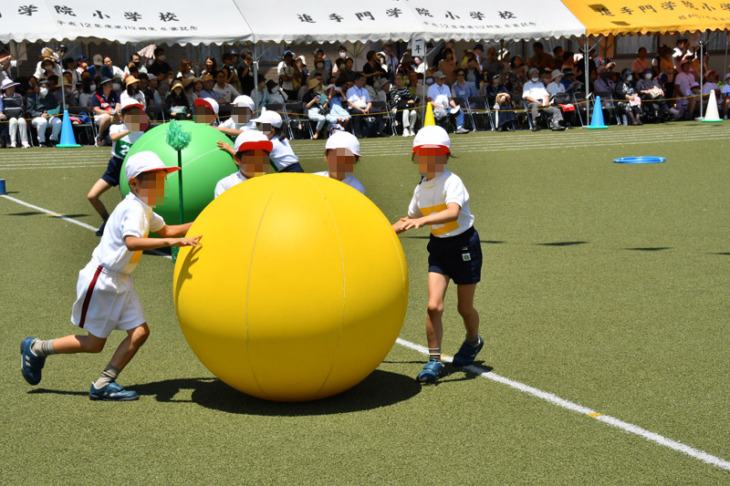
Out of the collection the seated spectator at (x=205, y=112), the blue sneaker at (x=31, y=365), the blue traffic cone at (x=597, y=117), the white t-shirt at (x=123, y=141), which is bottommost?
the blue sneaker at (x=31, y=365)

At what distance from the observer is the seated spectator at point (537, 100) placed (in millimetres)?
30453

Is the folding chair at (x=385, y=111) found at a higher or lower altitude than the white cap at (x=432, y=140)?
lower

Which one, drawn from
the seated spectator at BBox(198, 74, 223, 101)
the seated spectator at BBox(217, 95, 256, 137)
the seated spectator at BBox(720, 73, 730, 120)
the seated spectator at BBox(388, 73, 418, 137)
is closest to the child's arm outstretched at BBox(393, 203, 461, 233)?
the seated spectator at BBox(217, 95, 256, 137)

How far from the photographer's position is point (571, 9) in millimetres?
30422

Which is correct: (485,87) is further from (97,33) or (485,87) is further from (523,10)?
(97,33)

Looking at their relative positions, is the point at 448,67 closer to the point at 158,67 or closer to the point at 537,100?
the point at 537,100

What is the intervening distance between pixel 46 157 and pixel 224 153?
563 inches

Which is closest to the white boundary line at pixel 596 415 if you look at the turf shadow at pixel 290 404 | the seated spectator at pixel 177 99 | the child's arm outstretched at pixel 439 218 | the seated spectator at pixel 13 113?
the turf shadow at pixel 290 404

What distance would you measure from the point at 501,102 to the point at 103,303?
84.0 feet

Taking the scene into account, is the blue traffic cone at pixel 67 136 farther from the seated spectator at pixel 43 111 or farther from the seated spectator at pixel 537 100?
the seated spectator at pixel 537 100

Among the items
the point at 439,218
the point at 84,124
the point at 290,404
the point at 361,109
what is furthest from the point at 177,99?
the point at 290,404

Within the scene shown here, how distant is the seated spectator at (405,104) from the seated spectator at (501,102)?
2.83 m

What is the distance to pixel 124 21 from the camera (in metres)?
25.9

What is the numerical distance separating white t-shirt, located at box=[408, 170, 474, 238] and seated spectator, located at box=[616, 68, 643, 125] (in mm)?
26379
